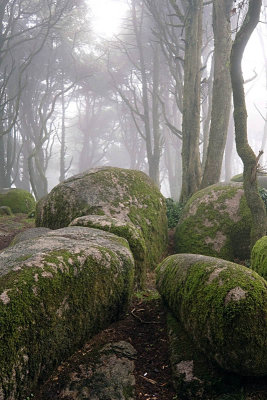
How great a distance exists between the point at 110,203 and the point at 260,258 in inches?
104

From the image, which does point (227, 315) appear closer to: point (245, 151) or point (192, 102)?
point (245, 151)

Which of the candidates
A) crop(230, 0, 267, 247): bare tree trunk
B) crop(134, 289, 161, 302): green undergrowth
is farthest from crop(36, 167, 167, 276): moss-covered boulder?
crop(230, 0, 267, 247): bare tree trunk

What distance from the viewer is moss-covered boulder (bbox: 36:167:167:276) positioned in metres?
5.57

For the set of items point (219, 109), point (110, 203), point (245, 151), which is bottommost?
point (110, 203)

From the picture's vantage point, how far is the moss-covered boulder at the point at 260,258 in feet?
12.9

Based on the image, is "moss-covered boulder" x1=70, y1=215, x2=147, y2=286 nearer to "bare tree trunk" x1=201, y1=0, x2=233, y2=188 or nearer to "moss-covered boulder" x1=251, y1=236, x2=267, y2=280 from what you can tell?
"moss-covered boulder" x1=251, y1=236, x2=267, y2=280

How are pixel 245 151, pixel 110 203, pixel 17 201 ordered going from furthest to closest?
1. pixel 17 201
2. pixel 245 151
3. pixel 110 203

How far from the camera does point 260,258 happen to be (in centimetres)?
414

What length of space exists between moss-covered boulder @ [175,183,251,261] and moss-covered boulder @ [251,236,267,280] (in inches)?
75.4

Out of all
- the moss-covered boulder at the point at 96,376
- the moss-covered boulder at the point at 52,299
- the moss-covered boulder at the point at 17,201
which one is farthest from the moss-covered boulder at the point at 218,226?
the moss-covered boulder at the point at 17,201

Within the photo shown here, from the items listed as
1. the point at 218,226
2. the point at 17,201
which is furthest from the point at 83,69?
the point at 218,226

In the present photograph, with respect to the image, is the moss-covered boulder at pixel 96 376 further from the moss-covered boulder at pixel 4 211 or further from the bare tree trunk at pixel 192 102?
the moss-covered boulder at pixel 4 211

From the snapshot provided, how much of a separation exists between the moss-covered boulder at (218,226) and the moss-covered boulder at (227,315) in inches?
139

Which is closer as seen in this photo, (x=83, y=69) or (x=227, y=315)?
(x=227, y=315)
